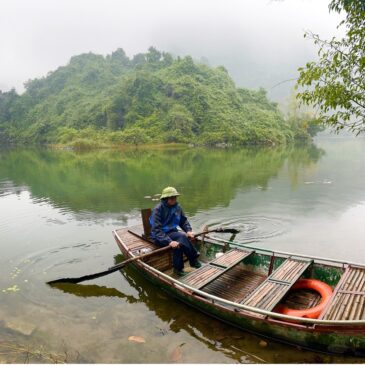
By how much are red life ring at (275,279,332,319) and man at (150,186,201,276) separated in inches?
113

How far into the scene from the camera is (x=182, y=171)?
32.6m

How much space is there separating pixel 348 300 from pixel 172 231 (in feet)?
15.6

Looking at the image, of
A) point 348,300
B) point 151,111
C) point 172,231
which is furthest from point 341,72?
point 151,111

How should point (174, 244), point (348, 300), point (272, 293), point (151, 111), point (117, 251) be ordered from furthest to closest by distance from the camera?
point (151, 111)
point (117, 251)
point (174, 244)
point (272, 293)
point (348, 300)

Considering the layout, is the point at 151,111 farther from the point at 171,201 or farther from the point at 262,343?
the point at 262,343

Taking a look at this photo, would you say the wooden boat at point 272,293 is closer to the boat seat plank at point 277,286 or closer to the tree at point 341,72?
the boat seat plank at point 277,286

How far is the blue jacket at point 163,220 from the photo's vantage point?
29.6 feet

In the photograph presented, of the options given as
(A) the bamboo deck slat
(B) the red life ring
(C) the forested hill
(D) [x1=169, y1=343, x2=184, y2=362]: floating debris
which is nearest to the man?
(A) the bamboo deck slat

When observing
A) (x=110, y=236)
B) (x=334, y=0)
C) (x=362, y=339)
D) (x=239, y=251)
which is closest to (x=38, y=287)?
(x=110, y=236)

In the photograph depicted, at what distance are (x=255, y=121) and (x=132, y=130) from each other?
36.8m

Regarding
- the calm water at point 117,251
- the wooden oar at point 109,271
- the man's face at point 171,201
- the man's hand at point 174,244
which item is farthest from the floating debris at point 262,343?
the man's face at point 171,201

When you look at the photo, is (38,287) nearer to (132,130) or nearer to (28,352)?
(28,352)

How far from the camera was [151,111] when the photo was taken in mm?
96500

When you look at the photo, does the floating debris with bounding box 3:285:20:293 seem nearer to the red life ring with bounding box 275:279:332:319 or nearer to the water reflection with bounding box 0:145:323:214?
the red life ring with bounding box 275:279:332:319
